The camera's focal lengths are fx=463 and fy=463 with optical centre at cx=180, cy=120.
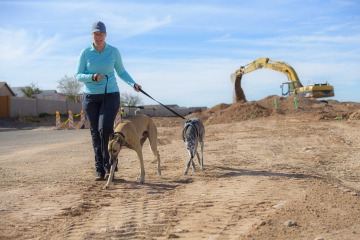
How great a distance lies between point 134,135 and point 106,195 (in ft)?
4.59

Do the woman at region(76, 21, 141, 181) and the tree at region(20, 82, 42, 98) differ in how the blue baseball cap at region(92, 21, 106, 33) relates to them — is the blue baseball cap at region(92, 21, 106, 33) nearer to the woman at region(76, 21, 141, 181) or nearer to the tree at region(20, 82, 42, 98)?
the woman at region(76, 21, 141, 181)

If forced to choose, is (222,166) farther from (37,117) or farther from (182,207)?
(37,117)

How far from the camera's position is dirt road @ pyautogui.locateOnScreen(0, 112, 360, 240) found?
4488 mm

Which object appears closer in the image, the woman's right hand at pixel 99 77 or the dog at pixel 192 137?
the woman's right hand at pixel 99 77

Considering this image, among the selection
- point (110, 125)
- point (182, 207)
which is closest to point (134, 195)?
point (182, 207)

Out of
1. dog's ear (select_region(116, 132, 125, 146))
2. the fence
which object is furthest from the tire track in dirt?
→ the fence

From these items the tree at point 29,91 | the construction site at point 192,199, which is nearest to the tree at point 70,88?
the tree at point 29,91

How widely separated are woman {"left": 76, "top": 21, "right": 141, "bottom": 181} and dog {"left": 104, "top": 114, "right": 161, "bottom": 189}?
31 cm

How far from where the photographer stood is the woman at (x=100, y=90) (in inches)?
297

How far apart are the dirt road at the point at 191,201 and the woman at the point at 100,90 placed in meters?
0.61

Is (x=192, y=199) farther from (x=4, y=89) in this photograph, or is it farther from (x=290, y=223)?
(x=4, y=89)

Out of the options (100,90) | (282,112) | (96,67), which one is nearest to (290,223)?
(100,90)

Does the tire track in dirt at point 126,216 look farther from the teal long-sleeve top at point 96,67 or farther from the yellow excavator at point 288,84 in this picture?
the yellow excavator at point 288,84

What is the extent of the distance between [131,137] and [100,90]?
37.5 inches
